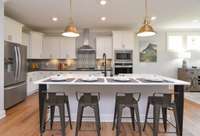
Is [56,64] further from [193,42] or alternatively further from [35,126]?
[193,42]

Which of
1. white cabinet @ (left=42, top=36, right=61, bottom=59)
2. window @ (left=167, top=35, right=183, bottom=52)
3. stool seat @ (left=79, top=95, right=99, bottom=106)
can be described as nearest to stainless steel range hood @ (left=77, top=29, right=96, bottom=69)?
white cabinet @ (left=42, top=36, right=61, bottom=59)

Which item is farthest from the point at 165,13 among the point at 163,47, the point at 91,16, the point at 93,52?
the point at 93,52

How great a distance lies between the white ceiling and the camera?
432 centimetres

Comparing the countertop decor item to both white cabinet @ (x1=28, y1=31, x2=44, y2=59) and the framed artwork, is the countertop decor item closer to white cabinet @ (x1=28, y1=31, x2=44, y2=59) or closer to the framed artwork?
the framed artwork

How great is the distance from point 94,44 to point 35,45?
240 cm

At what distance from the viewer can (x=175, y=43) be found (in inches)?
306

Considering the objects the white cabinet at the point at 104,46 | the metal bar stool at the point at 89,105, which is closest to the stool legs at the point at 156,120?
the metal bar stool at the point at 89,105

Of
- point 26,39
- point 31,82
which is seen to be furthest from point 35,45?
point 31,82

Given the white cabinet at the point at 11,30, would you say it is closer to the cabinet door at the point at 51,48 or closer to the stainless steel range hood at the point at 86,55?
the cabinet door at the point at 51,48

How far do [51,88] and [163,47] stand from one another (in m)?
5.72

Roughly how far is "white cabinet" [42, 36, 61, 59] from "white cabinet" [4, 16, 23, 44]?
210cm

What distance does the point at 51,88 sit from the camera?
368cm

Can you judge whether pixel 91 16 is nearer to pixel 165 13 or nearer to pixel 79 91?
pixel 165 13

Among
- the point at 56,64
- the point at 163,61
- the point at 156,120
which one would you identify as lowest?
the point at 156,120
